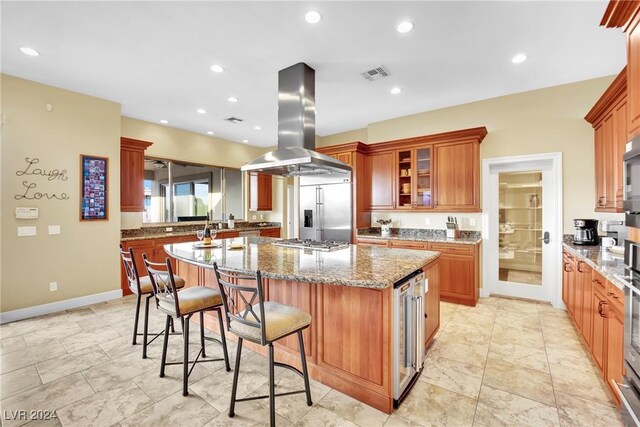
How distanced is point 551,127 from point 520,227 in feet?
4.92

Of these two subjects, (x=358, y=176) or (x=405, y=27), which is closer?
(x=405, y=27)

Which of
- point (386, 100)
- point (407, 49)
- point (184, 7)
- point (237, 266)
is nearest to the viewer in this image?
point (237, 266)

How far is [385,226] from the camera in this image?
5109 millimetres

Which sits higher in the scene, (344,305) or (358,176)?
(358,176)

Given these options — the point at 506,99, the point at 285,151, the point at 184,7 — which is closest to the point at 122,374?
the point at 285,151

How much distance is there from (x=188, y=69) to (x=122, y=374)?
332cm

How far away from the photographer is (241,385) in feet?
7.32

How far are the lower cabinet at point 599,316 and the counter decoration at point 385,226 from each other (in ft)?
8.27

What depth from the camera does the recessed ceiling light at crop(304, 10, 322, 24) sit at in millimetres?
2438

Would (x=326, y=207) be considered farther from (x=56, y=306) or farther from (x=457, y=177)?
(x=56, y=306)

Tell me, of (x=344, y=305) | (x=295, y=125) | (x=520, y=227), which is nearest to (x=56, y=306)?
(x=295, y=125)

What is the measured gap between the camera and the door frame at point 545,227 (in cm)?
390

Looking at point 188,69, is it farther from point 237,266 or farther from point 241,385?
point 241,385

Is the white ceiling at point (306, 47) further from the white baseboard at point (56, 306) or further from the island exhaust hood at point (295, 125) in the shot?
the white baseboard at point (56, 306)
